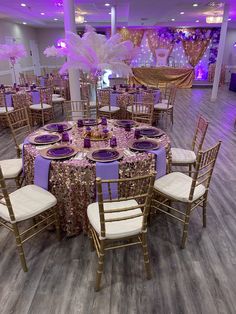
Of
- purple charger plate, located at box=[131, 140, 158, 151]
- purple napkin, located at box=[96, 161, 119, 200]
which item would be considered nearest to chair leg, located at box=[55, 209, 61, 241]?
purple napkin, located at box=[96, 161, 119, 200]

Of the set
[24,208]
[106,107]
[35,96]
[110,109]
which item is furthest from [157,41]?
[24,208]

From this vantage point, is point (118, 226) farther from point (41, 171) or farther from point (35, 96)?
point (35, 96)

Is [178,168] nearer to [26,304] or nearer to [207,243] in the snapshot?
[207,243]

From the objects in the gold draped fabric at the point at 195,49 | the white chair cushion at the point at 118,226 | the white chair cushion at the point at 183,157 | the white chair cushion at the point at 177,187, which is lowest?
the white chair cushion at the point at 118,226

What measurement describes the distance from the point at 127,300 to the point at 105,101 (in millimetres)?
4547

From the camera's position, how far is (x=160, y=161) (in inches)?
90.7

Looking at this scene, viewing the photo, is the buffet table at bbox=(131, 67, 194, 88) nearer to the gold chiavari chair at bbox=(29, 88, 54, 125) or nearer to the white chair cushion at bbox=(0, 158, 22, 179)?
the gold chiavari chair at bbox=(29, 88, 54, 125)

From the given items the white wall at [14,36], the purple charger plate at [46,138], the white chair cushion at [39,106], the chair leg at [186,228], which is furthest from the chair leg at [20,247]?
the white wall at [14,36]

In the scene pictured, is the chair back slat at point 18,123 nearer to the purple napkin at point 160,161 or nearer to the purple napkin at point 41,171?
the purple napkin at point 41,171

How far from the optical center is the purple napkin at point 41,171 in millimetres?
2107

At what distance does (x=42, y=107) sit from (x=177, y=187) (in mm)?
3977

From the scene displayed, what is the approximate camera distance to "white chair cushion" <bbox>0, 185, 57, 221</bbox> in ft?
6.12

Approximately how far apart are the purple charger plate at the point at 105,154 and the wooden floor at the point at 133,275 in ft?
2.59

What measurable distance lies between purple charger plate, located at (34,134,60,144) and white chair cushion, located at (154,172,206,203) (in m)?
1.15
